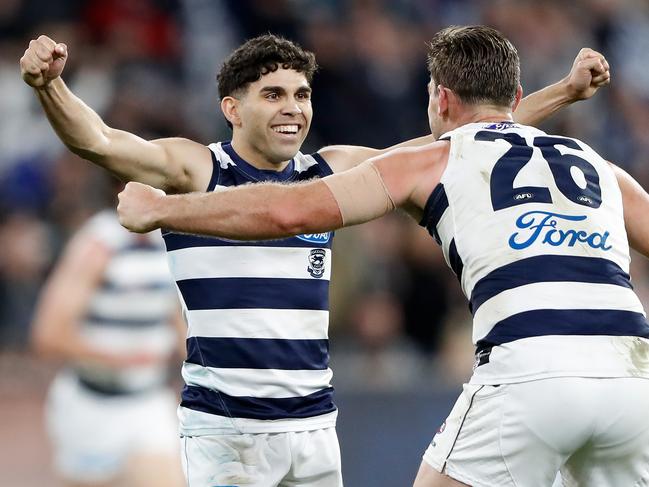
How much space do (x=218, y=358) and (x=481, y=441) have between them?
1.17 meters

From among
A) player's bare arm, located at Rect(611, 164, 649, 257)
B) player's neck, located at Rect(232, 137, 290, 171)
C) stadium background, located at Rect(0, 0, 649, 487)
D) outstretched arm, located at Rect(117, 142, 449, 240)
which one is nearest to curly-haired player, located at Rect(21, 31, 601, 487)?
player's neck, located at Rect(232, 137, 290, 171)

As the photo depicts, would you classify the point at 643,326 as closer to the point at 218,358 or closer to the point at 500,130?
the point at 500,130

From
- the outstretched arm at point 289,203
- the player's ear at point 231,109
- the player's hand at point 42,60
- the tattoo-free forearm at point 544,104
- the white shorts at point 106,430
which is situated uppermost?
the player's hand at point 42,60

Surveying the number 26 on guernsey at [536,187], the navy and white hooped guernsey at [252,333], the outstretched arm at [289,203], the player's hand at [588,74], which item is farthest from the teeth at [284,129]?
the player's hand at [588,74]

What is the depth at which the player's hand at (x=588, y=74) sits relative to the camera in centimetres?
540

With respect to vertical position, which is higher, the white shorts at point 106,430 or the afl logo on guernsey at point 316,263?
the afl logo on guernsey at point 316,263

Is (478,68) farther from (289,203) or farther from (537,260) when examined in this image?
(289,203)

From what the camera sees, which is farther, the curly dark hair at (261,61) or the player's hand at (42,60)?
the curly dark hair at (261,61)

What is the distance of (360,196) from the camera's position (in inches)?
174

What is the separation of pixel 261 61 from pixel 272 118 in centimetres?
26

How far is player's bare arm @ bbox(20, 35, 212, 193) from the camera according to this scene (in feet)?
15.6

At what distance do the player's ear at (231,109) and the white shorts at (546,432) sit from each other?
5.47ft

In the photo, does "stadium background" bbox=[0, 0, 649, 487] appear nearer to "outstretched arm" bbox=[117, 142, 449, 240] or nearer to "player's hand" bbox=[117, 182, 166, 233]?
"outstretched arm" bbox=[117, 142, 449, 240]

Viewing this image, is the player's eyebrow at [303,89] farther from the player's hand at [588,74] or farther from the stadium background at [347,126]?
the stadium background at [347,126]
